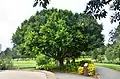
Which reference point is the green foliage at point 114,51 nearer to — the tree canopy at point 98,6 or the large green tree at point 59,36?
the large green tree at point 59,36

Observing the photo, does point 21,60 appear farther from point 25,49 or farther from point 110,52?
point 25,49

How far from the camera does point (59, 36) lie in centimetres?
3033

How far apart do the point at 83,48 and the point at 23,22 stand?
10578 mm

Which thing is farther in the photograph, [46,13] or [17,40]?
[17,40]

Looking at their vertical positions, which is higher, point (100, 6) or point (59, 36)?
point (59, 36)

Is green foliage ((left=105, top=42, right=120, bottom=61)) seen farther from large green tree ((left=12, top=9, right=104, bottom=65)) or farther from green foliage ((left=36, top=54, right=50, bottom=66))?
green foliage ((left=36, top=54, right=50, bottom=66))

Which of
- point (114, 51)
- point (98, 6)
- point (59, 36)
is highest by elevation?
point (59, 36)

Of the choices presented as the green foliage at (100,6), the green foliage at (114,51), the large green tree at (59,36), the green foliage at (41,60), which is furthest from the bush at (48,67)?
the green foliage at (100,6)

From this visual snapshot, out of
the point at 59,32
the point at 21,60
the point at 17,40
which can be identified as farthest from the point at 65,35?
the point at 21,60

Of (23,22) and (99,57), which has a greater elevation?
(23,22)

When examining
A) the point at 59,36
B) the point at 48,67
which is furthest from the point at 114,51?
the point at 59,36

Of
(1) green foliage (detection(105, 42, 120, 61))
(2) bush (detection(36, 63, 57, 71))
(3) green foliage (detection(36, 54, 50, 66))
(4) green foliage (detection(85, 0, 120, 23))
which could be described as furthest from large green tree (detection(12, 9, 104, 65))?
(4) green foliage (detection(85, 0, 120, 23))

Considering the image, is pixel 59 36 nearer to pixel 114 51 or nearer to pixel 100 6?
pixel 114 51

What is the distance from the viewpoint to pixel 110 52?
4559cm
